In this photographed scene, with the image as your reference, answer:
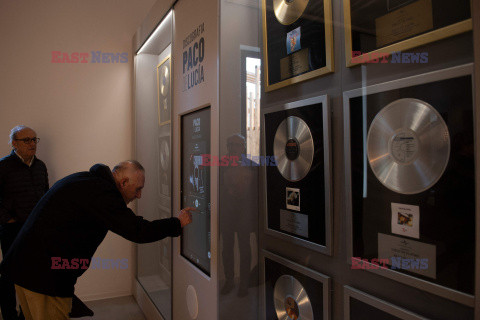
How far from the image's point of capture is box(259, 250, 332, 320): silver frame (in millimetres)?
1449

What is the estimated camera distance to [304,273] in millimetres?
1589

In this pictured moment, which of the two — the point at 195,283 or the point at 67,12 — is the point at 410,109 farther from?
the point at 67,12

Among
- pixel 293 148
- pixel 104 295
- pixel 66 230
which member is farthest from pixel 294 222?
pixel 104 295

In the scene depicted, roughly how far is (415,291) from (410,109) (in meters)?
0.60

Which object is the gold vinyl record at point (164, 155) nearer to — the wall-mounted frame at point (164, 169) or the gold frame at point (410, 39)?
the wall-mounted frame at point (164, 169)

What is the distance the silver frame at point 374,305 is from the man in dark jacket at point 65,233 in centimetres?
99

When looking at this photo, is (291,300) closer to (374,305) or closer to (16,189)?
(374,305)

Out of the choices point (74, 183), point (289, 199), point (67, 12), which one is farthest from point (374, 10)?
point (67, 12)

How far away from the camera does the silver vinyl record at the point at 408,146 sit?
1.04 m

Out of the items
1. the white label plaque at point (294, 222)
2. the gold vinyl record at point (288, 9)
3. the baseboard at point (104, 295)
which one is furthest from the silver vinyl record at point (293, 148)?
the baseboard at point (104, 295)

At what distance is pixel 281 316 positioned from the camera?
5.71ft

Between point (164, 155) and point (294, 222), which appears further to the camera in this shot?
point (164, 155)

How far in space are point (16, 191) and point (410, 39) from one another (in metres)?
3.57

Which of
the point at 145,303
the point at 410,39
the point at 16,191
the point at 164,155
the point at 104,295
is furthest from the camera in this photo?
the point at 104,295
